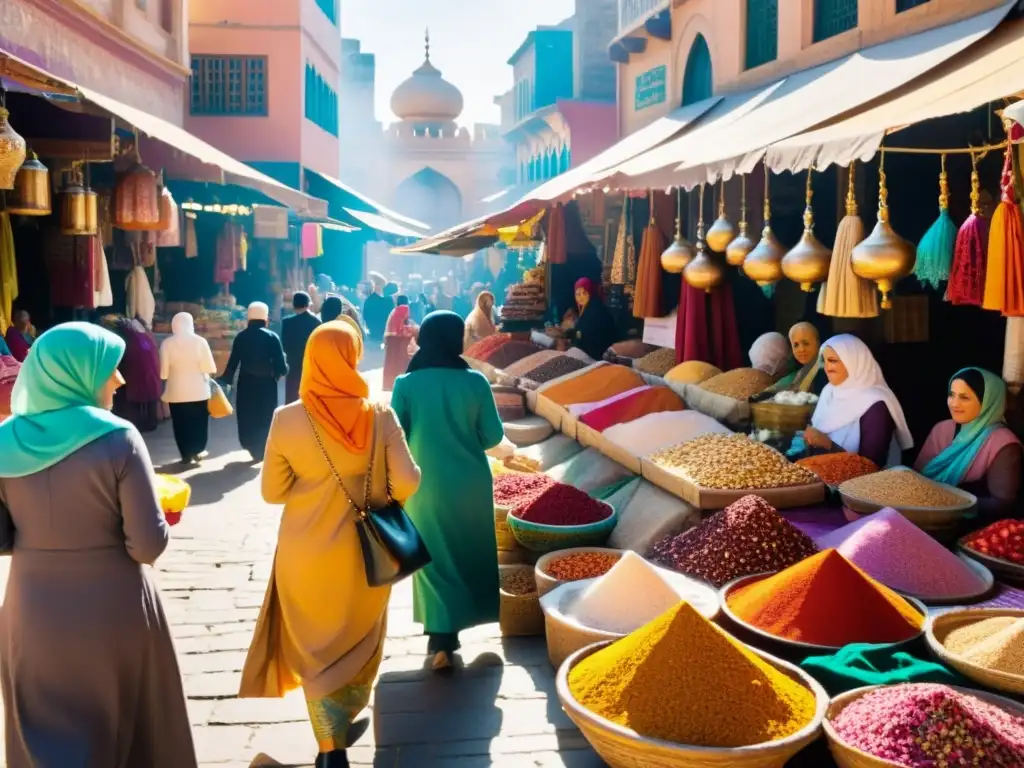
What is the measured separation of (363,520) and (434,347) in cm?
106

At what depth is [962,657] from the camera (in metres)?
2.83

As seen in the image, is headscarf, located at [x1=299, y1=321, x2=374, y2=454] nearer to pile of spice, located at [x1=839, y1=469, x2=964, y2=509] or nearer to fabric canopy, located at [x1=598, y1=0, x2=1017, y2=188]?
pile of spice, located at [x1=839, y1=469, x2=964, y2=509]

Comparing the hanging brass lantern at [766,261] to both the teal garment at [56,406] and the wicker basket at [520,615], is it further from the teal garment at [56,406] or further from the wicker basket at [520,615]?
the teal garment at [56,406]

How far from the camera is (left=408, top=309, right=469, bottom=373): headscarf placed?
4055mm

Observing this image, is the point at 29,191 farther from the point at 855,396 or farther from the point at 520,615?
the point at 855,396

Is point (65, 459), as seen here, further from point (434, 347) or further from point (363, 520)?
point (434, 347)

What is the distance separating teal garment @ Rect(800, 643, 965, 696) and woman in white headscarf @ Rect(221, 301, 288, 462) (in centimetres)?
584

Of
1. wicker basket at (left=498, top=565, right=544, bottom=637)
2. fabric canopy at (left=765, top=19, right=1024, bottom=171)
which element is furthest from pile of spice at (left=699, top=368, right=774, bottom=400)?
wicker basket at (left=498, top=565, right=544, bottom=637)

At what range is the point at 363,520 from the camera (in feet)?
10.4

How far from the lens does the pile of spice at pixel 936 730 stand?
7.67ft

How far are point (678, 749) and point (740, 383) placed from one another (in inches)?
154

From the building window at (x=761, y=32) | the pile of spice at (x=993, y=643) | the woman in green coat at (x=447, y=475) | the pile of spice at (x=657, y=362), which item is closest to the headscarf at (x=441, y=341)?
the woman in green coat at (x=447, y=475)

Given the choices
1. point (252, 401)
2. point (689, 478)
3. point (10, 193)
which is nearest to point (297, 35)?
point (252, 401)

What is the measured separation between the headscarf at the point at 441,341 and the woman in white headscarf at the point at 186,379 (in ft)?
14.1
